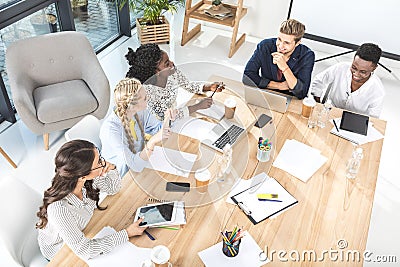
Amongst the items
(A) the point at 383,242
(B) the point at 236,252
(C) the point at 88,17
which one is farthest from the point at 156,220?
(C) the point at 88,17

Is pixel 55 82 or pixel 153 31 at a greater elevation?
pixel 55 82

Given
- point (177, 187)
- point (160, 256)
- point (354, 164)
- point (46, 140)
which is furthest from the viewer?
point (46, 140)

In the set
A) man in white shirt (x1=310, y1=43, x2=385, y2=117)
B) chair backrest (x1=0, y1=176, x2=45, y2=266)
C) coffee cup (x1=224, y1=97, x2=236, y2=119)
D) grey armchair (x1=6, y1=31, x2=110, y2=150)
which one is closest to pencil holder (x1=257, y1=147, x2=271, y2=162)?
coffee cup (x1=224, y1=97, x2=236, y2=119)

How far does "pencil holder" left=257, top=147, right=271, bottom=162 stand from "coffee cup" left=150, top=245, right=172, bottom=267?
78cm

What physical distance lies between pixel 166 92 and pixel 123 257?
124 centimetres

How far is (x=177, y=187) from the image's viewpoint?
7.03ft

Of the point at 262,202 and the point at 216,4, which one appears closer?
the point at 262,202

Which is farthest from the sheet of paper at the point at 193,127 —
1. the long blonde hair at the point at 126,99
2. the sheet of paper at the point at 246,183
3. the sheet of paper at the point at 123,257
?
the sheet of paper at the point at 123,257

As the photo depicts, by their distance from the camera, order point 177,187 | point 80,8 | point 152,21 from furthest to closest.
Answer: point 152,21, point 80,8, point 177,187

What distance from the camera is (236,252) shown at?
6.06 ft

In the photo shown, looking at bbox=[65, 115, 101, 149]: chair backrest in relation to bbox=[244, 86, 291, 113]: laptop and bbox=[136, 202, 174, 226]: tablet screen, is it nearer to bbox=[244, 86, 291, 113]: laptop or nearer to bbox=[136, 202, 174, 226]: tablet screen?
bbox=[136, 202, 174, 226]: tablet screen

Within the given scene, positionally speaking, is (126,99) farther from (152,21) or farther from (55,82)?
(152,21)

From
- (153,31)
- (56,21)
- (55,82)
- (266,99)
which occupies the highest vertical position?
(266,99)

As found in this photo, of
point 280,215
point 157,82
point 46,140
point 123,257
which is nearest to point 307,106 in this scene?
point 280,215
